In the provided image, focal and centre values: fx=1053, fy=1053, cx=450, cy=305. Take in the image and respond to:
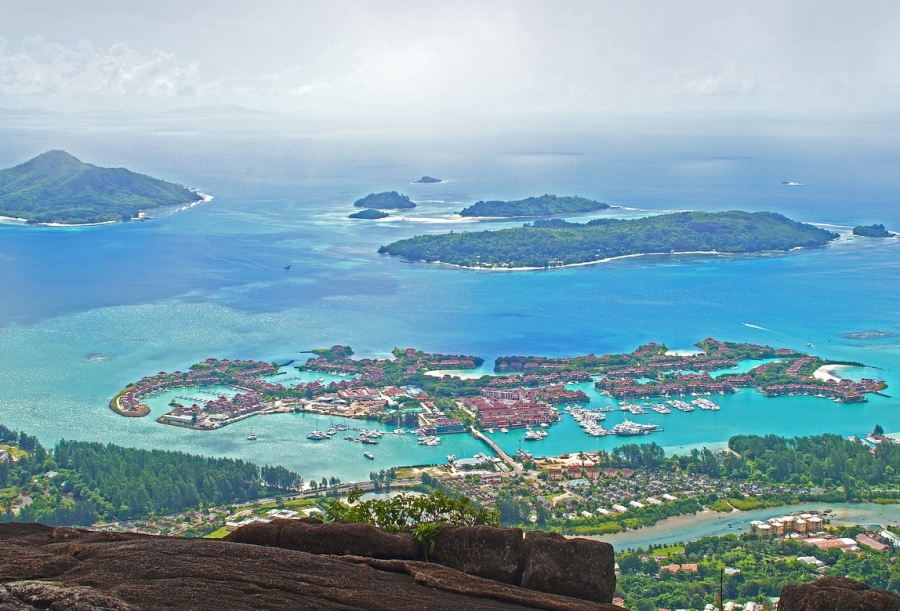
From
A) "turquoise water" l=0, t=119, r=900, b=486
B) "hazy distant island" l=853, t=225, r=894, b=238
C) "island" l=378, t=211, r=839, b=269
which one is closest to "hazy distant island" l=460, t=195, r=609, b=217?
"turquoise water" l=0, t=119, r=900, b=486

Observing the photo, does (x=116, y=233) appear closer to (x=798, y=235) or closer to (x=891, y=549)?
(x=798, y=235)

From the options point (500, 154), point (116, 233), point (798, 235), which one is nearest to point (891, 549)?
point (798, 235)

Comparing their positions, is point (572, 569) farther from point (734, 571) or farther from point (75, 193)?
point (75, 193)

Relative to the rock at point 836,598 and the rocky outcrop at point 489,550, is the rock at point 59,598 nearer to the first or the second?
the rocky outcrop at point 489,550

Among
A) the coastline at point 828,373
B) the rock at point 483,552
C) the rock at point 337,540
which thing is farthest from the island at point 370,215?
the rock at point 483,552

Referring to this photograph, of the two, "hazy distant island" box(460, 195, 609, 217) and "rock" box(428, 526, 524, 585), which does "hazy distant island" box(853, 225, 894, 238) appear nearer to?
"hazy distant island" box(460, 195, 609, 217)

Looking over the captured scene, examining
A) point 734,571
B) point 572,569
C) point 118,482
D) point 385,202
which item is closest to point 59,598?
point 572,569
